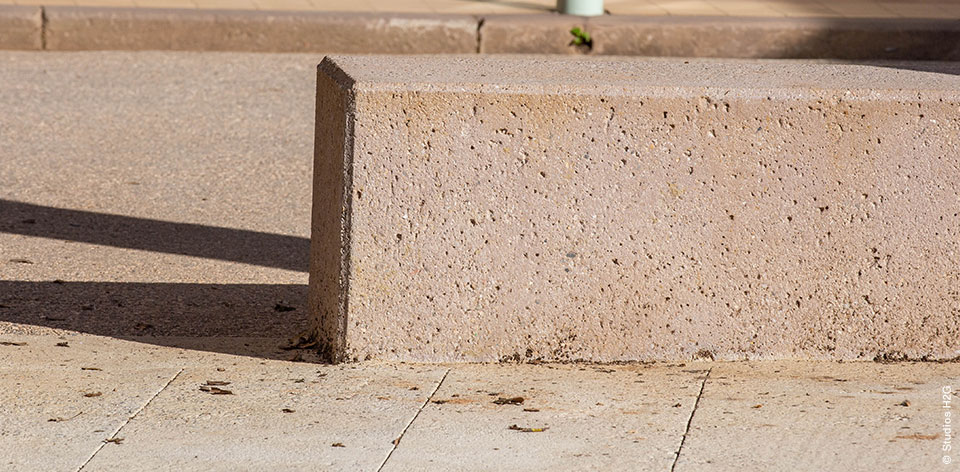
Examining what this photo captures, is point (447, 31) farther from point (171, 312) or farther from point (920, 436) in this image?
point (920, 436)

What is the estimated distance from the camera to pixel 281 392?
3.41 m

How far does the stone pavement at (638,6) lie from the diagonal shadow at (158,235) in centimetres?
374

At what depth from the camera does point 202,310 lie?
4328mm

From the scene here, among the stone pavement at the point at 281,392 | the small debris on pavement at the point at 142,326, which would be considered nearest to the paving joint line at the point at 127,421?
the stone pavement at the point at 281,392

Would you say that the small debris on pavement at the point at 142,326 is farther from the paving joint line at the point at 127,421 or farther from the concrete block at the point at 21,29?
the concrete block at the point at 21,29

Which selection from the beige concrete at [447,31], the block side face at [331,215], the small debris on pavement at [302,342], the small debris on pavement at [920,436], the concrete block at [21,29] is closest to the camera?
the small debris on pavement at [920,436]

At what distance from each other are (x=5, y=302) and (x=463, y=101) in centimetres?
178

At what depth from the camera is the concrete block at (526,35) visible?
8.69m

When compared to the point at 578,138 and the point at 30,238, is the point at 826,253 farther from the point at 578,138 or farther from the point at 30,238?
the point at 30,238

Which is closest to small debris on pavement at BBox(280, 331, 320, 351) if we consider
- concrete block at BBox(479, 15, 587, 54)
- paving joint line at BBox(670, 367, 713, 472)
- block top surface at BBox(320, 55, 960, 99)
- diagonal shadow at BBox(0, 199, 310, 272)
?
block top surface at BBox(320, 55, 960, 99)

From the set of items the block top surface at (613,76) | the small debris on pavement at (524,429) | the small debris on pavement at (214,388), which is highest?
the block top surface at (613,76)

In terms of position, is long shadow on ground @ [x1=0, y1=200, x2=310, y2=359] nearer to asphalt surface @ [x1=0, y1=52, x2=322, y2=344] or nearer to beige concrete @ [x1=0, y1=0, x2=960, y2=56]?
asphalt surface @ [x1=0, y1=52, x2=322, y2=344]

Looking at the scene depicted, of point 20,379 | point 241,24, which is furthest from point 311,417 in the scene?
point 241,24

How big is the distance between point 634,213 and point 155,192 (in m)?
2.89
